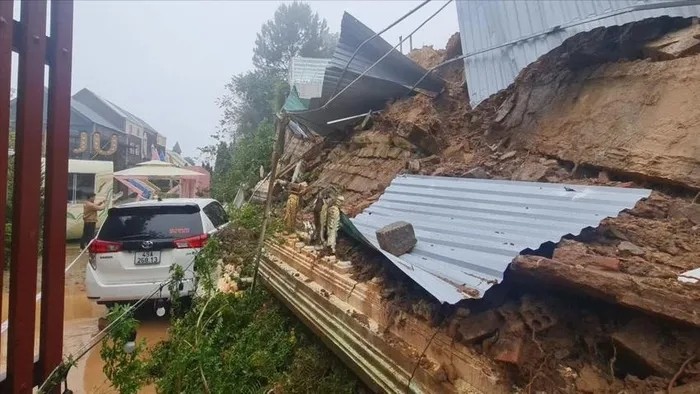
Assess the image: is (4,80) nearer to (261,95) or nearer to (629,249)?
(629,249)

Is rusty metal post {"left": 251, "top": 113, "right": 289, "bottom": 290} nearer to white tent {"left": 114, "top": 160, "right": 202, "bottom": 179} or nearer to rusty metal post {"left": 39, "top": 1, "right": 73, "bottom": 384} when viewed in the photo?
rusty metal post {"left": 39, "top": 1, "right": 73, "bottom": 384}

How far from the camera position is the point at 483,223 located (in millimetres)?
3312

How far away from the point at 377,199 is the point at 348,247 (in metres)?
1.10

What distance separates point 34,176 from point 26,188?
6 centimetres

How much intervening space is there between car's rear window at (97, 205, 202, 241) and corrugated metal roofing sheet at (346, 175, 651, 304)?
2.90 m

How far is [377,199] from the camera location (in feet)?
16.3

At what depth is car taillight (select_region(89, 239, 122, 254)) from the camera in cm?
569

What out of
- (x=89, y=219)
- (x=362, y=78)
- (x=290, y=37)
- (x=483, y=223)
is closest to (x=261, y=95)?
(x=290, y=37)

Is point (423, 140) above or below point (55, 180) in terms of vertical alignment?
above

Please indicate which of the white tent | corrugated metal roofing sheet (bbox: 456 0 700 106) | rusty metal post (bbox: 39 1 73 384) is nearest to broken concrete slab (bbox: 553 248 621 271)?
rusty metal post (bbox: 39 1 73 384)

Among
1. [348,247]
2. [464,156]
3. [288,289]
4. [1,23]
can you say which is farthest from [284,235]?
[1,23]

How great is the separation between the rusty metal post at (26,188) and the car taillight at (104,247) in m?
4.47

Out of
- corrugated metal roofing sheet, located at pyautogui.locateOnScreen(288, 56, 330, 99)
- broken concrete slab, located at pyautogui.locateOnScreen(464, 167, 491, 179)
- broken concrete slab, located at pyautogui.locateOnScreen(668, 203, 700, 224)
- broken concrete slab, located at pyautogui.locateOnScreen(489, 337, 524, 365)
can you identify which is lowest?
broken concrete slab, located at pyautogui.locateOnScreen(489, 337, 524, 365)

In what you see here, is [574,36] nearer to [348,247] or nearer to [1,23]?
[348,247]
